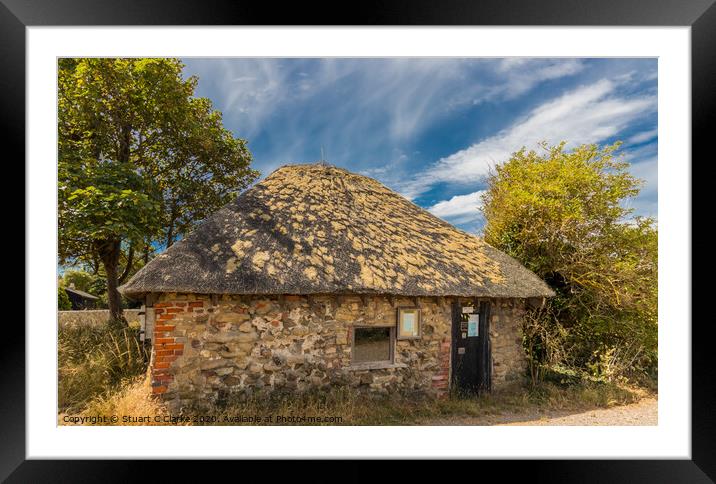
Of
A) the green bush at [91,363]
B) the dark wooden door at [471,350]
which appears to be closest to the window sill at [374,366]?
the dark wooden door at [471,350]

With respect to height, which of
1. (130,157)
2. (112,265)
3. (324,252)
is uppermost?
(130,157)

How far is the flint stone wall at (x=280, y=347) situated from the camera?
5.22 metres

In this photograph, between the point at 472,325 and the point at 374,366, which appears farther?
the point at 472,325

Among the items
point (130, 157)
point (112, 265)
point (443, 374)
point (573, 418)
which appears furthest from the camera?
point (112, 265)

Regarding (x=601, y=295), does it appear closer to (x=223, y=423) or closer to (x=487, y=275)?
(x=487, y=275)

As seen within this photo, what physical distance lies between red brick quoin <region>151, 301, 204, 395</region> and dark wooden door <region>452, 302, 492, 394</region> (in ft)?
16.6

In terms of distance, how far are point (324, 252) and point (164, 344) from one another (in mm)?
2987

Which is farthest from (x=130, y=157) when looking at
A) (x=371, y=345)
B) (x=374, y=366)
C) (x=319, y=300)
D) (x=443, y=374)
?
(x=443, y=374)

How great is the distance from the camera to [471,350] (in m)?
7.10

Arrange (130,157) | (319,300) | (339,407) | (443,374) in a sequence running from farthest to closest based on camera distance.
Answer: (130,157) < (443,374) < (319,300) < (339,407)

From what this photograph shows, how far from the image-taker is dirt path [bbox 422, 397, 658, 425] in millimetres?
5891

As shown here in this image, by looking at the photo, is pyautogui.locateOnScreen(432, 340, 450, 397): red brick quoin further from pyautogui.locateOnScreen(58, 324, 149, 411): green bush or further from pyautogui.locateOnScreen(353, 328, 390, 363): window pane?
pyautogui.locateOnScreen(58, 324, 149, 411): green bush

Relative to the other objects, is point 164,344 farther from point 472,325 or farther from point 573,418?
point 573,418

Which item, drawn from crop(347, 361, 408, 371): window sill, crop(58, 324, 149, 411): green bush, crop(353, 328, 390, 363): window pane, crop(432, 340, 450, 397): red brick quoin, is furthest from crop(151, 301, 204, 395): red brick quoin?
crop(353, 328, 390, 363): window pane
